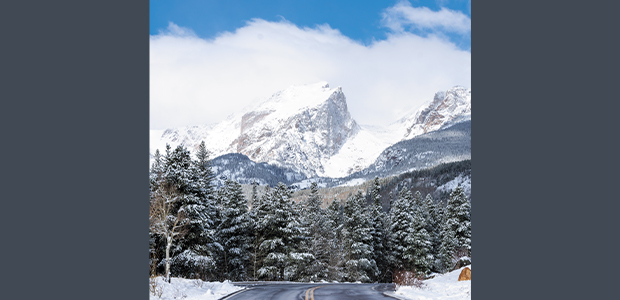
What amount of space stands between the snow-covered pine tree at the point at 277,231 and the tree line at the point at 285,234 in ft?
0.32

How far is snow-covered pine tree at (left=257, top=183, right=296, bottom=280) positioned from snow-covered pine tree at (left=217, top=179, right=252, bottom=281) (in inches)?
66.8

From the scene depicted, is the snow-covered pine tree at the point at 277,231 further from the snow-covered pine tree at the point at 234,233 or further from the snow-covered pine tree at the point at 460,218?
the snow-covered pine tree at the point at 460,218

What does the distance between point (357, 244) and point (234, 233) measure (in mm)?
13500

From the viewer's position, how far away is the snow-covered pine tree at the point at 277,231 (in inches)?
1528

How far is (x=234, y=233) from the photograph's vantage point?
4038 centimetres

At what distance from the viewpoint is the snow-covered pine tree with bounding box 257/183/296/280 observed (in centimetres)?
3881

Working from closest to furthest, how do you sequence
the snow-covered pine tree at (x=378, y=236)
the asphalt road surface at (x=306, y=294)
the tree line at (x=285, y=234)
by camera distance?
the asphalt road surface at (x=306, y=294) → the tree line at (x=285, y=234) → the snow-covered pine tree at (x=378, y=236)

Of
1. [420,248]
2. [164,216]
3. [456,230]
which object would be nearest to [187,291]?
[164,216]

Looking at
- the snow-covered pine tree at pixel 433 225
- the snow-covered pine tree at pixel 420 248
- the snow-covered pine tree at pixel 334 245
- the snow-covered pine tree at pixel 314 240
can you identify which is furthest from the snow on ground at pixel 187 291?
the snow-covered pine tree at pixel 433 225
